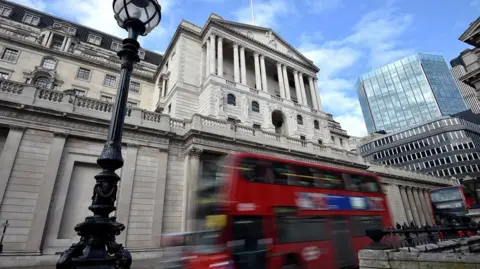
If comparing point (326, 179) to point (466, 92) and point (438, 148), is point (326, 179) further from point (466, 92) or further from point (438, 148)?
point (466, 92)

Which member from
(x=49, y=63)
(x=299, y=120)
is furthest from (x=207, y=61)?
(x=49, y=63)

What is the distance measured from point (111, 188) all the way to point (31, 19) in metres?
44.9

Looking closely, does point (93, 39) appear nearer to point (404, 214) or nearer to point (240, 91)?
point (240, 91)

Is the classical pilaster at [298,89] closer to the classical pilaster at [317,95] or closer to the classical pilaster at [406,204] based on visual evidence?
the classical pilaster at [317,95]

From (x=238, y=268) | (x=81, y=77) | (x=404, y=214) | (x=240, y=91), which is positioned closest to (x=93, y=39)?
(x=81, y=77)

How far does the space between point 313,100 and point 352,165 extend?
44.2ft

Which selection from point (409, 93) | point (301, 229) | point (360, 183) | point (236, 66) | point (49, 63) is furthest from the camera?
point (409, 93)

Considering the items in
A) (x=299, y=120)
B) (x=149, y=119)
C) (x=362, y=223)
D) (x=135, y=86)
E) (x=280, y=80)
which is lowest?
(x=362, y=223)

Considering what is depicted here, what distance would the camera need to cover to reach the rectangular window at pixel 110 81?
3007 centimetres

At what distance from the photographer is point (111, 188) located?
3686mm

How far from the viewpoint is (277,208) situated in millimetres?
Result: 8977

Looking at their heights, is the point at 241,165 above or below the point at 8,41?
below

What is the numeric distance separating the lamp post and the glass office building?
135 m

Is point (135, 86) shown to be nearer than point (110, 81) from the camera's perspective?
No
